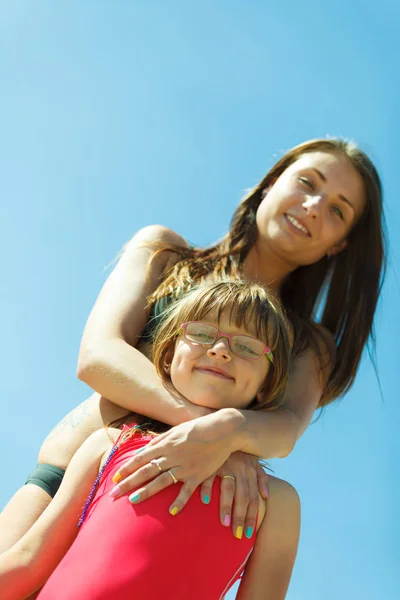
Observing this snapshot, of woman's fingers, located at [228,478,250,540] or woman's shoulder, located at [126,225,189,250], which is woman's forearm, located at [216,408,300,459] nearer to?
woman's fingers, located at [228,478,250,540]

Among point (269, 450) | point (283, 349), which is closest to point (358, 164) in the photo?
point (283, 349)

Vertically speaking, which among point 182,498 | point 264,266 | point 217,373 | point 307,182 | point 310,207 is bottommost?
point 182,498

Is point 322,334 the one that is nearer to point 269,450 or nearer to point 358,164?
point 358,164

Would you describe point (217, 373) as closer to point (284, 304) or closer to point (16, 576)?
point (16, 576)

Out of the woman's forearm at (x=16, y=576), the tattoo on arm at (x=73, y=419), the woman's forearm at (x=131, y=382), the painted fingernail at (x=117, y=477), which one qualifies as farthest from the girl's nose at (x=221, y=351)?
the woman's forearm at (x=16, y=576)

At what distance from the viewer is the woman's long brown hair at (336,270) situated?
5301 mm

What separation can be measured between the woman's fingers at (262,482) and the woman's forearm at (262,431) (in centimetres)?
11

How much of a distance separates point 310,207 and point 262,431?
192 centimetres

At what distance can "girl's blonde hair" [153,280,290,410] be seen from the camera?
3.90 metres

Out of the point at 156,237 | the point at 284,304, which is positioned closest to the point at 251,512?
the point at 156,237

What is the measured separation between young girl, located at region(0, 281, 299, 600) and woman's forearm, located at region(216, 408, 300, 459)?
12 cm

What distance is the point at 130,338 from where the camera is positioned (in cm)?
448

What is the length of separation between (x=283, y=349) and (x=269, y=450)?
529mm

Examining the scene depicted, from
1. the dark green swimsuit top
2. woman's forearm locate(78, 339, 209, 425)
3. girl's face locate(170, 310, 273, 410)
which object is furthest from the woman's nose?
woman's forearm locate(78, 339, 209, 425)
